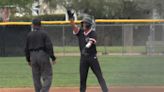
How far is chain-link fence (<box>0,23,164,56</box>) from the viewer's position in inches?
1207

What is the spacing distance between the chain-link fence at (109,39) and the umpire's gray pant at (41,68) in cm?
1867

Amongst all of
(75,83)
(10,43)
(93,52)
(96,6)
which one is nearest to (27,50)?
(93,52)

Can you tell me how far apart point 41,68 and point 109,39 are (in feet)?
66.8

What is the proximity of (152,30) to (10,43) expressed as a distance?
8.58m

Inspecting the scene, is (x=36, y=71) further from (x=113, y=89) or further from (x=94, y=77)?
(x=94, y=77)

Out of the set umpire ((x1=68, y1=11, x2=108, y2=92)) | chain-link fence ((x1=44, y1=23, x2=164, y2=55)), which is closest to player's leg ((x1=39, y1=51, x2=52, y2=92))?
umpire ((x1=68, y1=11, x2=108, y2=92))

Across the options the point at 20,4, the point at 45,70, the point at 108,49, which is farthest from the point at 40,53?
the point at 20,4

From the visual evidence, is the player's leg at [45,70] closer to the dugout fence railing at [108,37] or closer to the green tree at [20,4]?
the dugout fence railing at [108,37]

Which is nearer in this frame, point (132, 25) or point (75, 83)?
point (75, 83)

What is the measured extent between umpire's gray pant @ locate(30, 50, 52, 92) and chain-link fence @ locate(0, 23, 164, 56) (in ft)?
61.3

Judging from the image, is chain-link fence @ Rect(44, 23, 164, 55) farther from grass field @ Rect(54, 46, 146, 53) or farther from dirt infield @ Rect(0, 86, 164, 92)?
dirt infield @ Rect(0, 86, 164, 92)

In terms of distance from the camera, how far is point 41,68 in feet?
38.9

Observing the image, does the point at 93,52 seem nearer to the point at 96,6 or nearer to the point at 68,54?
the point at 68,54

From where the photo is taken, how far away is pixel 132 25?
31875mm
